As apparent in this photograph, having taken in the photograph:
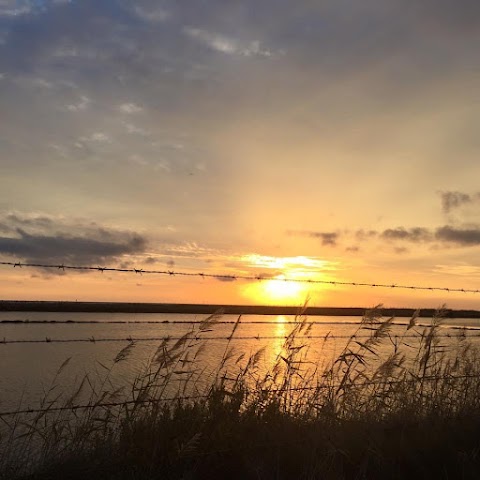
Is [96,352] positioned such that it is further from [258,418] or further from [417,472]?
[417,472]

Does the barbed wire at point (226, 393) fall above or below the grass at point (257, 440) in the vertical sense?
above

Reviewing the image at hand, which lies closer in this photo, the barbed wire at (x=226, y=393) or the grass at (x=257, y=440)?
the grass at (x=257, y=440)

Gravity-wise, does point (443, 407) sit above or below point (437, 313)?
below

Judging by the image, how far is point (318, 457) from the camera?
518 cm

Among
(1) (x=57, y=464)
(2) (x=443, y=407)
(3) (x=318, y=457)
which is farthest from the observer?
(2) (x=443, y=407)

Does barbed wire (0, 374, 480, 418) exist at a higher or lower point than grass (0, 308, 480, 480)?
higher

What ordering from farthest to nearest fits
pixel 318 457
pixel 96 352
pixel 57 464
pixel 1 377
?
pixel 96 352, pixel 1 377, pixel 318 457, pixel 57 464

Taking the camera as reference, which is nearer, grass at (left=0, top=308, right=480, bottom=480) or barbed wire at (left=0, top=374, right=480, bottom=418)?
grass at (left=0, top=308, right=480, bottom=480)

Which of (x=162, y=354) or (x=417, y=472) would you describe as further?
(x=162, y=354)

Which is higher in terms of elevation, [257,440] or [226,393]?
[226,393]

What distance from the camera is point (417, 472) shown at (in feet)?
17.5

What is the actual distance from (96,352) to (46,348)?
61.8 inches

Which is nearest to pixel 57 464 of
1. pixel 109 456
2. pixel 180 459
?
pixel 109 456

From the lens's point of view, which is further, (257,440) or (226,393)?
(226,393)
